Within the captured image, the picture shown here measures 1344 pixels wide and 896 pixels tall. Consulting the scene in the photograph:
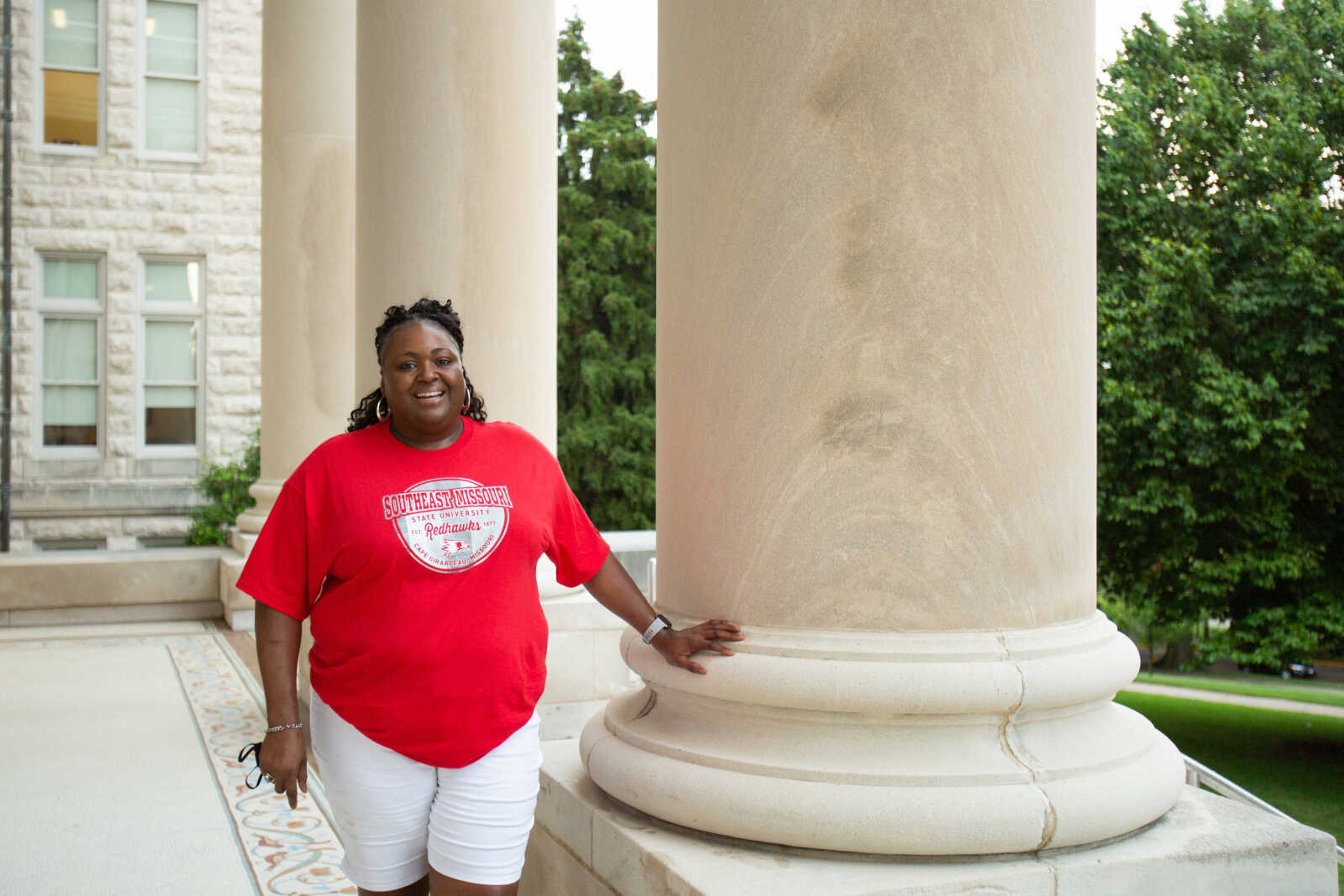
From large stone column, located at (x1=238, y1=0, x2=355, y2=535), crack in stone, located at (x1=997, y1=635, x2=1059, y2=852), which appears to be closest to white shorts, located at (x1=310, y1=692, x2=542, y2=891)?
crack in stone, located at (x1=997, y1=635, x2=1059, y2=852)

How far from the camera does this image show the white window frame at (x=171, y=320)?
27469mm

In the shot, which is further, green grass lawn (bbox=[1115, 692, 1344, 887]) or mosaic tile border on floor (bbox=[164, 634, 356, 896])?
green grass lawn (bbox=[1115, 692, 1344, 887])

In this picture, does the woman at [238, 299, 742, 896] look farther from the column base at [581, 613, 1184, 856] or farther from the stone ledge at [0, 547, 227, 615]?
the stone ledge at [0, 547, 227, 615]

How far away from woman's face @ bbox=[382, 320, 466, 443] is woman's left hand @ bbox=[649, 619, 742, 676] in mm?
1099

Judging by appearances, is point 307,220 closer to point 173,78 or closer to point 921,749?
point 173,78

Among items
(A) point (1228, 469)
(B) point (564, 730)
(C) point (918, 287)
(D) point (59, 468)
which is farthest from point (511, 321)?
(D) point (59, 468)

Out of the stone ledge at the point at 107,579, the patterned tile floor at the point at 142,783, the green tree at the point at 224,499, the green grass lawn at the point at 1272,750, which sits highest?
the green tree at the point at 224,499

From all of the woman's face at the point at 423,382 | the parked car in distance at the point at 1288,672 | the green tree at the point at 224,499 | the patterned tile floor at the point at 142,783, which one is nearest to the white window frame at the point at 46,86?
the green tree at the point at 224,499

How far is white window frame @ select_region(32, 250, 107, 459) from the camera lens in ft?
88.6

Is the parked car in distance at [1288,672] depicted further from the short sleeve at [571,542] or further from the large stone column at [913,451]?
the short sleeve at [571,542]

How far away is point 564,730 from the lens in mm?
9836

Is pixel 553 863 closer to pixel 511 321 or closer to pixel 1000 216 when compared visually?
pixel 1000 216

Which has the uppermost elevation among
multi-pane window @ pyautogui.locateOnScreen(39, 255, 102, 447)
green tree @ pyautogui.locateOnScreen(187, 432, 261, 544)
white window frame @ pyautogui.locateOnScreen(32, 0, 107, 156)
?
white window frame @ pyautogui.locateOnScreen(32, 0, 107, 156)

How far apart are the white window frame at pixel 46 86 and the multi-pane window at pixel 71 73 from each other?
17mm
